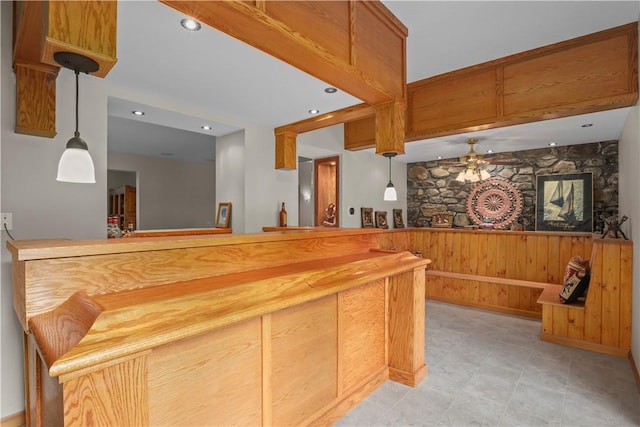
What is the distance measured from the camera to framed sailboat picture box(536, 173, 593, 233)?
4.66m

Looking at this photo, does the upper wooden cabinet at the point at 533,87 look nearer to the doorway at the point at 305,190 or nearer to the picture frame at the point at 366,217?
the picture frame at the point at 366,217

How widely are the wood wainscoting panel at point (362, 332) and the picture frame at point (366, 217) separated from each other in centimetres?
285

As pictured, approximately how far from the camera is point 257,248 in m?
1.92

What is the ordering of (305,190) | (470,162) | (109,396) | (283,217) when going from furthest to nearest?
(305,190), (470,162), (283,217), (109,396)

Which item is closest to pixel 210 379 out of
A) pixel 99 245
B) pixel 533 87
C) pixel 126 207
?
pixel 99 245

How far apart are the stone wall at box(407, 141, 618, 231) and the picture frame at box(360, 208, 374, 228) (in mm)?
1417

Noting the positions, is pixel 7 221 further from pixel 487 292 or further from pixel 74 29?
pixel 487 292

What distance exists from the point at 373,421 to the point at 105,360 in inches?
67.8

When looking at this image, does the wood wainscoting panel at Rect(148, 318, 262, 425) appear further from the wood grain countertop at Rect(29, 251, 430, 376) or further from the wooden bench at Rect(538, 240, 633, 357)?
the wooden bench at Rect(538, 240, 633, 357)

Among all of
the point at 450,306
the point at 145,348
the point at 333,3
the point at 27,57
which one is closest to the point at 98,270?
the point at 145,348

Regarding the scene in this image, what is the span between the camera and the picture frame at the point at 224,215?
4113mm

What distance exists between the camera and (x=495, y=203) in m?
5.49

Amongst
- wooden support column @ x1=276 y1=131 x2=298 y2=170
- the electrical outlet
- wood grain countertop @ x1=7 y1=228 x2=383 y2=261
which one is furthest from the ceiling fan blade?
the electrical outlet

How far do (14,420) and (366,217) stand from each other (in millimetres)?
4472
